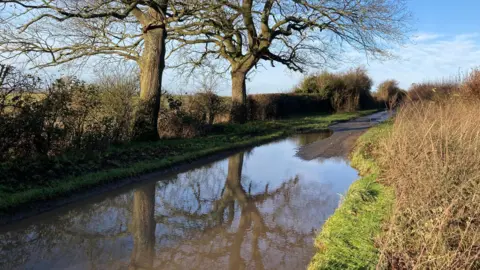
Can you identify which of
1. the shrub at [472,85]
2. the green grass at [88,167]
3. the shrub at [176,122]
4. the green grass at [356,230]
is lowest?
the green grass at [356,230]

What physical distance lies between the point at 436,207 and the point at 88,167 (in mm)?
7593

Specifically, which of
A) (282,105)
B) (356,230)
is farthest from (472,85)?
(282,105)

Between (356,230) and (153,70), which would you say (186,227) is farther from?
(153,70)

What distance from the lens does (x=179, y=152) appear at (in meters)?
13.2

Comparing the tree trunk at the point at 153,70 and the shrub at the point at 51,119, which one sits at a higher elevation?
the tree trunk at the point at 153,70

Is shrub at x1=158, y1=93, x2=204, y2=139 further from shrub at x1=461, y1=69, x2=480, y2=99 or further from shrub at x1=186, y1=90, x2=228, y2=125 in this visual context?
Result: shrub at x1=461, y1=69, x2=480, y2=99

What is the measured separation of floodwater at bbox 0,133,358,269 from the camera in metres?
5.45

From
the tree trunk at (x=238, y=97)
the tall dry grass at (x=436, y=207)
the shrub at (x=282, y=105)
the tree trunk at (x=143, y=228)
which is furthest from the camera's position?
the shrub at (x=282, y=105)

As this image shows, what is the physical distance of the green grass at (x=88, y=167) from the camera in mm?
7592

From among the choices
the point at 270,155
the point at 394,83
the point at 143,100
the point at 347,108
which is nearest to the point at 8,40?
the point at 143,100

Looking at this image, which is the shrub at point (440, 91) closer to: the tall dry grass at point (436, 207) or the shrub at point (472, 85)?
the shrub at point (472, 85)

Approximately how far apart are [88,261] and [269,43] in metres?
17.4

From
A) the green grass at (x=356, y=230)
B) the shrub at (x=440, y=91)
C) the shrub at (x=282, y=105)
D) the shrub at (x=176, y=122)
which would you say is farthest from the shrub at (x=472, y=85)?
the shrub at (x=282, y=105)

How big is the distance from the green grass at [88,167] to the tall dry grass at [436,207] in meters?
6.13
